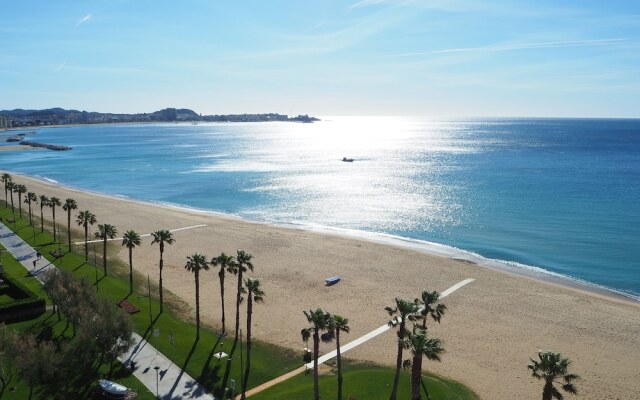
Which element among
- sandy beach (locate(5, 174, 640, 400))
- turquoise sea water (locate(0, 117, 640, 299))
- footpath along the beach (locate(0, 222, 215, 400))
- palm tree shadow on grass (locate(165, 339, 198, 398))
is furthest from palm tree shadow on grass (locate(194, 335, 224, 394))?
turquoise sea water (locate(0, 117, 640, 299))

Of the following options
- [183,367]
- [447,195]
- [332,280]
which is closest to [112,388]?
[183,367]

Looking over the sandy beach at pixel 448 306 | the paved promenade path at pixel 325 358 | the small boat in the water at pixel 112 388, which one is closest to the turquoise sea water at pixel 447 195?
the sandy beach at pixel 448 306

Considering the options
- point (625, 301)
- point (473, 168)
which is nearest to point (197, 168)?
point (473, 168)

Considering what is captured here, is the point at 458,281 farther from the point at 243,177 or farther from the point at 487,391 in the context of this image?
the point at 243,177

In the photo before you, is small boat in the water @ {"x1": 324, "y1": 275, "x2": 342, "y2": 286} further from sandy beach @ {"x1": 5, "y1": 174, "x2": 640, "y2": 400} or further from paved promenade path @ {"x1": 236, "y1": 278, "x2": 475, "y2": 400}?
paved promenade path @ {"x1": 236, "y1": 278, "x2": 475, "y2": 400}

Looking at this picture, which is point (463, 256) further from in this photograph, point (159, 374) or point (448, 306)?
point (159, 374)
